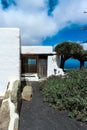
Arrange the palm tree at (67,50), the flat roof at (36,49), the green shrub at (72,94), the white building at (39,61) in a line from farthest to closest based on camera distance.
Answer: the palm tree at (67,50) → the flat roof at (36,49) → the white building at (39,61) → the green shrub at (72,94)

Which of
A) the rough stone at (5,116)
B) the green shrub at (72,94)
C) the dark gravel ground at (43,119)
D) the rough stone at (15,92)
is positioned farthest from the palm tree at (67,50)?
the rough stone at (5,116)

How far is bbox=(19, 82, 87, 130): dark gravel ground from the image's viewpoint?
8133 mm

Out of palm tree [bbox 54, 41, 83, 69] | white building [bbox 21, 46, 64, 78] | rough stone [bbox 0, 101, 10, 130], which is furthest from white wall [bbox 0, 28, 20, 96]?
palm tree [bbox 54, 41, 83, 69]

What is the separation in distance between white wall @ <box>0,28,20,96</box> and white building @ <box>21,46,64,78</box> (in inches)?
412

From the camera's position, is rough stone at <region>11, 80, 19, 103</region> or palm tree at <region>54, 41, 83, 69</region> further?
palm tree at <region>54, 41, 83, 69</region>

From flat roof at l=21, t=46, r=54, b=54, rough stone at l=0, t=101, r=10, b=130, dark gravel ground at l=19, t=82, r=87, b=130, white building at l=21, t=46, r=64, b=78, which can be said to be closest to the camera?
rough stone at l=0, t=101, r=10, b=130

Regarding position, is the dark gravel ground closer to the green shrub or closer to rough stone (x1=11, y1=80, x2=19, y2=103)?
the green shrub

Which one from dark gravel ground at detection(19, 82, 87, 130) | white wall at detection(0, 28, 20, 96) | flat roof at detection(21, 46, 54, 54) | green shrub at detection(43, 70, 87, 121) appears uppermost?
flat roof at detection(21, 46, 54, 54)

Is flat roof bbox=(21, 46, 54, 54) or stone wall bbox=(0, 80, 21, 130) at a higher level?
flat roof bbox=(21, 46, 54, 54)

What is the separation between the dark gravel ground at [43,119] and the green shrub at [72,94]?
1.14 feet

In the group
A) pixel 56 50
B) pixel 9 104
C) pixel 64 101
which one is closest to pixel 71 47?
pixel 56 50

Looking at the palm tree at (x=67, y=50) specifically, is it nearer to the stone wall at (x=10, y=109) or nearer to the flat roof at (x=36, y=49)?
the flat roof at (x=36, y=49)

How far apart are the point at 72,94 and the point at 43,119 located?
1959 millimetres

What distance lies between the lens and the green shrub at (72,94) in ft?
30.0
